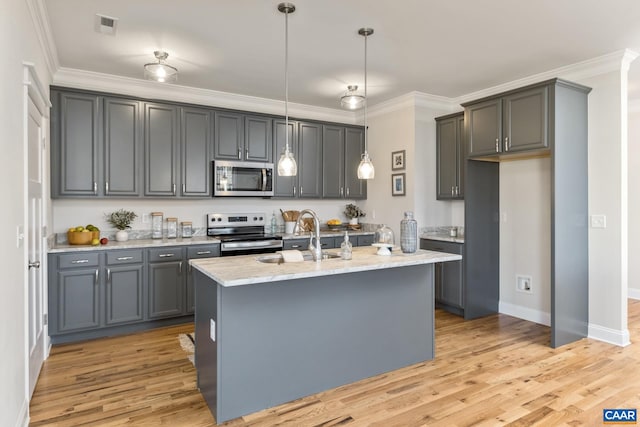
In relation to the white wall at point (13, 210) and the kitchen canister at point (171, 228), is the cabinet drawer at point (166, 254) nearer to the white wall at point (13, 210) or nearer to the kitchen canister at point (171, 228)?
the kitchen canister at point (171, 228)

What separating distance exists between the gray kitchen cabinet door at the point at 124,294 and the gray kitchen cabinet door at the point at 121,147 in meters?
0.81

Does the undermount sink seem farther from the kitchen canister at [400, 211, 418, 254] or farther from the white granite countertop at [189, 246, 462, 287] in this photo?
the kitchen canister at [400, 211, 418, 254]

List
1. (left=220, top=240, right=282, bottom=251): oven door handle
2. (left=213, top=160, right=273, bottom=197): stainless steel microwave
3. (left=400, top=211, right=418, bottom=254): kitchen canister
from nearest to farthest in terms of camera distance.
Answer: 1. (left=400, top=211, right=418, bottom=254): kitchen canister
2. (left=220, top=240, right=282, bottom=251): oven door handle
3. (left=213, top=160, right=273, bottom=197): stainless steel microwave

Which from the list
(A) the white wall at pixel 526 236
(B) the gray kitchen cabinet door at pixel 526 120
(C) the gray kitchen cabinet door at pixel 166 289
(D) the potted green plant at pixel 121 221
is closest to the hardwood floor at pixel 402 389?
(C) the gray kitchen cabinet door at pixel 166 289

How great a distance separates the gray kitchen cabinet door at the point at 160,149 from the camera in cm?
419

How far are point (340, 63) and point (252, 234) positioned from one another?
228cm

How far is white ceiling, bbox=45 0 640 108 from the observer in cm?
275

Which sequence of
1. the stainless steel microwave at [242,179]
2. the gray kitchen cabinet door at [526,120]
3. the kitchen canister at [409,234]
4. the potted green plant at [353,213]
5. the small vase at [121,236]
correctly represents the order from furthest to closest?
the potted green plant at [353,213] < the stainless steel microwave at [242,179] < the small vase at [121,236] < the gray kitchen cabinet door at [526,120] < the kitchen canister at [409,234]

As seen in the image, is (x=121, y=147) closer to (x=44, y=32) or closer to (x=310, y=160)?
(x=44, y=32)

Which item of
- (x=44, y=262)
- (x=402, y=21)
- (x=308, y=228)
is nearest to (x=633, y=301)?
(x=308, y=228)

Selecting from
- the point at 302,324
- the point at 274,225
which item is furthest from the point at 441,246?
the point at 302,324

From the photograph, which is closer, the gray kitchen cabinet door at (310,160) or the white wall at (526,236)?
the white wall at (526,236)

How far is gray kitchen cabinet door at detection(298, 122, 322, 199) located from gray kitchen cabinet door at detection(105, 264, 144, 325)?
2.26 meters

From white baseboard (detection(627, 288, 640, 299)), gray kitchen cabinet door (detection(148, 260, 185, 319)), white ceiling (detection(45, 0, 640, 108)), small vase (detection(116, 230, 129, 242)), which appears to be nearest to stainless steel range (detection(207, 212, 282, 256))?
gray kitchen cabinet door (detection(148, 260, 185, 319))
